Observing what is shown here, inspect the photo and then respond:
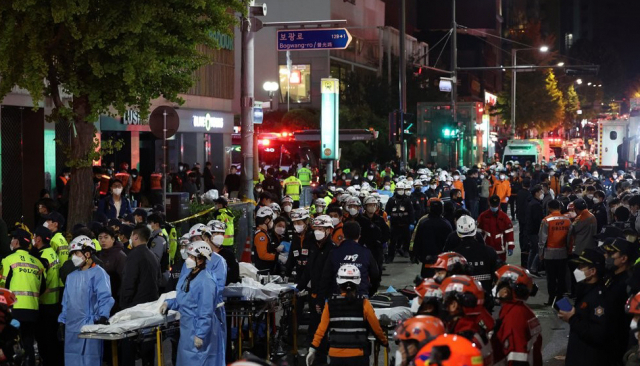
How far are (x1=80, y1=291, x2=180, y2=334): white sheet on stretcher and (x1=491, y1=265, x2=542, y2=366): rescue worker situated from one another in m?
3.93

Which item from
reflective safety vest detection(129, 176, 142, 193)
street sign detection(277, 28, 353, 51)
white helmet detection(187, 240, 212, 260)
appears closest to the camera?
white helmet detection(187, 240, 212, 260)

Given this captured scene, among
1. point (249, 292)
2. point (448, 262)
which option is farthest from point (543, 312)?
point (448, 262)

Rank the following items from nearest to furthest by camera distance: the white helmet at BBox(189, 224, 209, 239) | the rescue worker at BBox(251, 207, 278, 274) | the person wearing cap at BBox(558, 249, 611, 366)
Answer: the person wearing cap at BBox(558, 249, 611, 366) < the white helmet at BBox(189, 224, 209, 239) < the rescue worker at BBox(251, 207, 278, 274)

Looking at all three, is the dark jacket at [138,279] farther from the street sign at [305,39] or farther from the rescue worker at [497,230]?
the street sign at [305,39]

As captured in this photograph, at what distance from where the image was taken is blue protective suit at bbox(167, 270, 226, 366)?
11062mm

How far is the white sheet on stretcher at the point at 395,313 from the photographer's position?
11.0 meters

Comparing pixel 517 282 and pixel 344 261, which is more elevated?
pixel 517 282

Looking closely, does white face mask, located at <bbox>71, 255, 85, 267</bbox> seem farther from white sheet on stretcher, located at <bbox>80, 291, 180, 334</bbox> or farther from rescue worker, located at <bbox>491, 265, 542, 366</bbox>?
rescue worker, located at <bbox>491, 265, 542, 366</bbox>

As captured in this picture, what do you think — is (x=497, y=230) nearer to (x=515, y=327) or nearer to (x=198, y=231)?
(x=198, y=231)

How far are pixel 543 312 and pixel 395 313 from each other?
678 cm

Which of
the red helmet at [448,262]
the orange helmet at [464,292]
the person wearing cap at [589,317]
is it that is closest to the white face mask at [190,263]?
the red helmet at [448,262]

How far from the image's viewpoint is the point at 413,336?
7043mm

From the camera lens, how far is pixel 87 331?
10.9 m

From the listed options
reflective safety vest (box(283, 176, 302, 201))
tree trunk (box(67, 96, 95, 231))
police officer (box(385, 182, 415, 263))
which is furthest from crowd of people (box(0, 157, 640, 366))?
reflective safety vest (box(283, 176, 302, 201))
